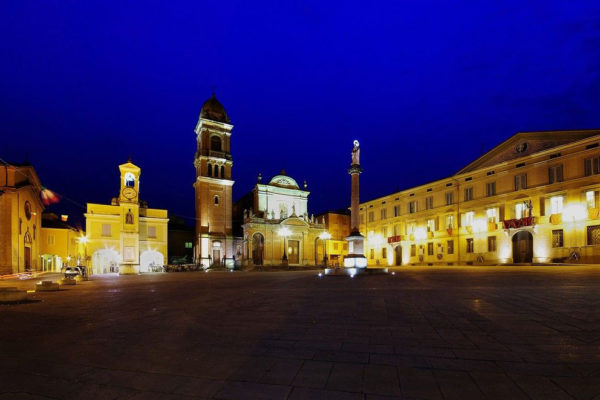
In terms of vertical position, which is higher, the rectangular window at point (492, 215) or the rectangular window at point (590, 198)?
the rectangular window at point (590, 198)

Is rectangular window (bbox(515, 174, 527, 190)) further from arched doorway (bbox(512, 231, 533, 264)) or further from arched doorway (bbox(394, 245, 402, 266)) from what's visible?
arched doorway (bbox(394, 245, 402, 266))

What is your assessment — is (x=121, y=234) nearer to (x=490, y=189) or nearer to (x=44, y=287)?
(x=44, y=287)

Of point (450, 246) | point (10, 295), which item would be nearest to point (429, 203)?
point (450, 246)

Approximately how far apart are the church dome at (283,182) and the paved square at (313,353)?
4736cm

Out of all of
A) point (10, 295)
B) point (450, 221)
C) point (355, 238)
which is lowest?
point (10, 295)

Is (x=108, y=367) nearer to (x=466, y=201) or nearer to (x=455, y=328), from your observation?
(x=455, y=328)

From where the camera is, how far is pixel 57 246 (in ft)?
167

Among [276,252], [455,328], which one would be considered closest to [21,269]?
[276,252]

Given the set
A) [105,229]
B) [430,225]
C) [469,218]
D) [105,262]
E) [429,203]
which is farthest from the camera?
[429,203]

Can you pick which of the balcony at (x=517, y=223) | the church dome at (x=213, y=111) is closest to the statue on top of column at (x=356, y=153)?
the balcony at (x=517, y=223)

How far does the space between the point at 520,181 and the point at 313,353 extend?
37.6 meters

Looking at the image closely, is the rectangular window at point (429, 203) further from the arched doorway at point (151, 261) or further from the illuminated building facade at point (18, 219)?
the illuminated building facade at point (18, 219)

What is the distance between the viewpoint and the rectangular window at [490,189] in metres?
37.9

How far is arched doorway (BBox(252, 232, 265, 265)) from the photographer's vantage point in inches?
2018
